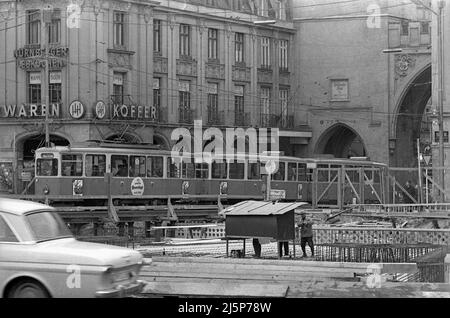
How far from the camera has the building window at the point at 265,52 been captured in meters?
62.0

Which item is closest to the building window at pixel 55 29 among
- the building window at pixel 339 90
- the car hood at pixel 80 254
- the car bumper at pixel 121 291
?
the building window at pixel 339 90

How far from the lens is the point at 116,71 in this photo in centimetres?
5128

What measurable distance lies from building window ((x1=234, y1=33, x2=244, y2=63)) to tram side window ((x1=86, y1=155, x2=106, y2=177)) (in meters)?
21.7

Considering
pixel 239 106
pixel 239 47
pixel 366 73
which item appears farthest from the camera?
pixel 366 73

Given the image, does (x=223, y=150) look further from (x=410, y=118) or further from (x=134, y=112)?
(x=410, y=118)

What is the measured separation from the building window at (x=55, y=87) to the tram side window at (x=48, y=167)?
11.0 m

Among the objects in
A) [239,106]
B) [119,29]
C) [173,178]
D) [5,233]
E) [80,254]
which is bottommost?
[80,254]

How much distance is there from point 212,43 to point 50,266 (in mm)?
46704

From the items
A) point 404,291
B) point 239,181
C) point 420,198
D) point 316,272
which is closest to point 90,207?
point 239,181

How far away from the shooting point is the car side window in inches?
515

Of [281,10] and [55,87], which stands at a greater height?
[281,10]

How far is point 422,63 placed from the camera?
60.7 meters

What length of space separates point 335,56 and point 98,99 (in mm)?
19788

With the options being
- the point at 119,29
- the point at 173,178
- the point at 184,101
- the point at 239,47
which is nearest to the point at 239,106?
the point at 239,47
